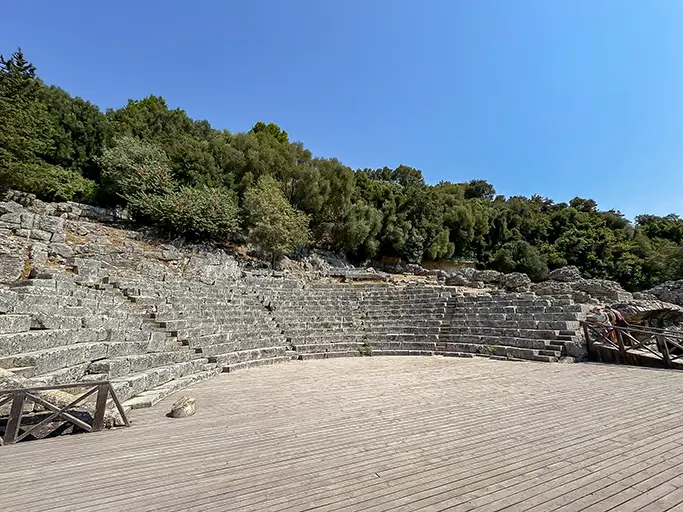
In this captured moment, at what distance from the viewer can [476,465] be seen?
274cm

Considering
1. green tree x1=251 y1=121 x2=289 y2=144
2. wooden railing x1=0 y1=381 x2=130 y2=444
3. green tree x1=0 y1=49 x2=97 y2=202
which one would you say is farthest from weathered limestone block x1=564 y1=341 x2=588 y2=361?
green tree x1=251 y1=121 x2=289 y2=144

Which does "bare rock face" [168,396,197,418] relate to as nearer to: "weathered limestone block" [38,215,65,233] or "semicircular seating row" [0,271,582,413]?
"semicircular seating row" [0,271,582,413]

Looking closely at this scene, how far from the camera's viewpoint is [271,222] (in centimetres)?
2078

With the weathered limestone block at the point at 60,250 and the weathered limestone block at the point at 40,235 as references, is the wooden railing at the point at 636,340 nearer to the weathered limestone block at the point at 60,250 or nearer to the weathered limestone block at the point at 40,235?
the weathered limestone block at the point at 60,250

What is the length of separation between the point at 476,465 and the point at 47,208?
22583mm

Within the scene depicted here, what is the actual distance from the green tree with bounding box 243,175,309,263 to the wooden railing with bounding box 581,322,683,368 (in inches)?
637

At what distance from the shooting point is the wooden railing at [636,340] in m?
7.43

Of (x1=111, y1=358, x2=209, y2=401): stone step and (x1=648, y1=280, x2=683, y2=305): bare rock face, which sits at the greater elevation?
(x1=648, y1=280, x2=683, y2=305): bare rock face

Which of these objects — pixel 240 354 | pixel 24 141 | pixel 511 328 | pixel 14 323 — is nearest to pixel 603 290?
pixel 511 328

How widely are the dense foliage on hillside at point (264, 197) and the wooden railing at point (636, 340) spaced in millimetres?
16364

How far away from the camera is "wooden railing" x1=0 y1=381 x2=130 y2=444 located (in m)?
3.49

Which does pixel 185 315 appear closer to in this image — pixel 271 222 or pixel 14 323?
pixel 14 323

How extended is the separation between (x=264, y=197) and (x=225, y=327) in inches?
505

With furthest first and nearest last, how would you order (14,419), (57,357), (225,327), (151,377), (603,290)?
1. (603,290)
2. (225,327)
3. (151,377)
4. (57,357)
5. (14,419)
